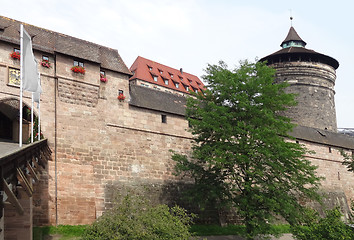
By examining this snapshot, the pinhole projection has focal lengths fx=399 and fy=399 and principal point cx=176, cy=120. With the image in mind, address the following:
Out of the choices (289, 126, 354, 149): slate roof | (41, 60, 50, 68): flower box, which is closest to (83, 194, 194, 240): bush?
(41, 60, 50, 68): flower box

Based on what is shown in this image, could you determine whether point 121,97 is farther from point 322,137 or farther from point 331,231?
point 322,137

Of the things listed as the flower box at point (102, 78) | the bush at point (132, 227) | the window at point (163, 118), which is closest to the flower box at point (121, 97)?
the flower box at point (102, 78)

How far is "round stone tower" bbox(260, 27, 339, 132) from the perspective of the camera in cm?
3903

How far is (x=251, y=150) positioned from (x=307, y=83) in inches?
951

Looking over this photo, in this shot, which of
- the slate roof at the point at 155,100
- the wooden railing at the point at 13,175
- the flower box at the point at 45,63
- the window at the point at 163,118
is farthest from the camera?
the window at the point at 163,118

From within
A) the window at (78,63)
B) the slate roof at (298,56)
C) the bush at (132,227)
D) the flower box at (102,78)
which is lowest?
the bush at (132,227)

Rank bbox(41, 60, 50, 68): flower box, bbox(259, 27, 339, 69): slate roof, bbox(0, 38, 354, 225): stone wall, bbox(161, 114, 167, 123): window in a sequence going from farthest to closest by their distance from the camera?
bbox(259, 27, 339, 69): slate roof < bbox(161, 114, 167, 123): window < bbox(41, 60, 50, 68): flower box < bbox(0, 38, 354, 225): stone wall

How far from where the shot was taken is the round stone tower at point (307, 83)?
39031mm

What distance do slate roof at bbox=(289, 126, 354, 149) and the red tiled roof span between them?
2001 centimetres

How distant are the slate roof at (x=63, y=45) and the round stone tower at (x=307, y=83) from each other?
75.2ft

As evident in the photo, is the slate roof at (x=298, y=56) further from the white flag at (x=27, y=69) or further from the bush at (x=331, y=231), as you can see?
the white flag at (x=27, y=69)

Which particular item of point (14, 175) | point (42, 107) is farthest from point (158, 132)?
point (14, 175)

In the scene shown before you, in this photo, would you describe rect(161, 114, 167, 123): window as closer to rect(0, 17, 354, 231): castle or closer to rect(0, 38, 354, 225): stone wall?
rect(0, 17, 354, 231): castle

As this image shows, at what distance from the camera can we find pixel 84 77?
1912 cm
